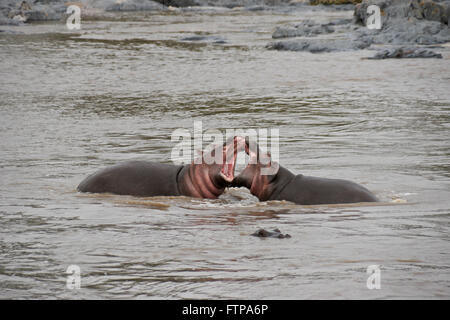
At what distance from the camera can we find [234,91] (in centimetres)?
1722

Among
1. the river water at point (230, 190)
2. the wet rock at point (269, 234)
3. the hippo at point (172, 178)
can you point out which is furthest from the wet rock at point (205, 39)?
the wet rock at point (269, 234)

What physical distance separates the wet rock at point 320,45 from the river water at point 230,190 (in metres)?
1.94

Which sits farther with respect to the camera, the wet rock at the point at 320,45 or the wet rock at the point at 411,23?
the wet rock at the point at 411,23

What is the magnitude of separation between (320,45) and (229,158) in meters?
17.5

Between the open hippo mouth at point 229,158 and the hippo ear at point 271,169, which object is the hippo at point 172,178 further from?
the hippo ear at point 271,169

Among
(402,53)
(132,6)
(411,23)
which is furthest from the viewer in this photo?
(132,6)

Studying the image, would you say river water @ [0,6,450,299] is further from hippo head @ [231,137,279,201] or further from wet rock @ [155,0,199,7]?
wet rock @ [155,0,199,7]

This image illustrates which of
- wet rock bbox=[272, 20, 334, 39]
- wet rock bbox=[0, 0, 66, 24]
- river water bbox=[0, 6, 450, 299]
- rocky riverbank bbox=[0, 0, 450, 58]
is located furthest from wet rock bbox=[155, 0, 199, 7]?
river water bbox=[0, 6, 450, 299]

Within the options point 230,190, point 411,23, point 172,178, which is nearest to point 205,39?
point 411,23

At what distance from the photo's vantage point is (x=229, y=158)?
8.12 m

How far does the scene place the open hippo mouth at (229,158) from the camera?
8070 mm

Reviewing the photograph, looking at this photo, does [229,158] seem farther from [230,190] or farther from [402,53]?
[402,53]
